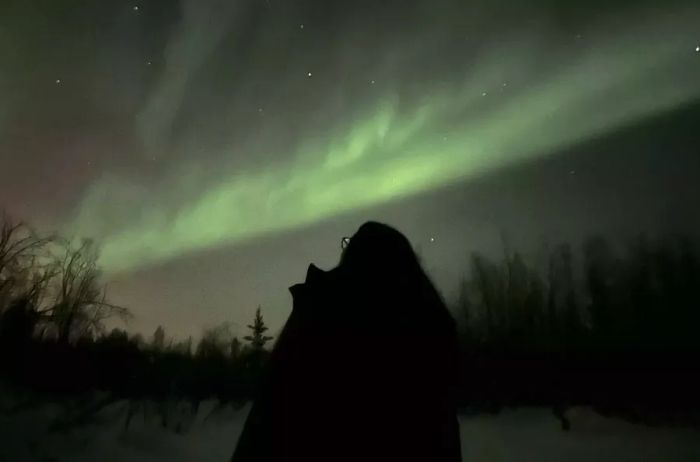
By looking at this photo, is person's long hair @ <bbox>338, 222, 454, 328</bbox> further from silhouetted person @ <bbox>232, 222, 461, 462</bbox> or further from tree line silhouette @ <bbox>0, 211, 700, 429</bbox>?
tree line silhouette @ <bbox>0, 211, 700, 429</bbox>

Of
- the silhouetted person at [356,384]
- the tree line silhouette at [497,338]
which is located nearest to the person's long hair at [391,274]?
the silhouetted person at [356,384]

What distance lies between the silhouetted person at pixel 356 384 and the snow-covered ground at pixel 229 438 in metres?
0.40

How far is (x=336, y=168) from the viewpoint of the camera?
160 cm

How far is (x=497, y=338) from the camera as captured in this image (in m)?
1.45

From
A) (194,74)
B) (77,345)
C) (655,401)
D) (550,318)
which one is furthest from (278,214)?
(655,401)

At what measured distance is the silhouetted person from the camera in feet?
3.18

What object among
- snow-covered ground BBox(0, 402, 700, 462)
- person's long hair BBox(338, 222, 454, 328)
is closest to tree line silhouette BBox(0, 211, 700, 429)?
snow-covered ground BBox(0, 402, 700, 462)

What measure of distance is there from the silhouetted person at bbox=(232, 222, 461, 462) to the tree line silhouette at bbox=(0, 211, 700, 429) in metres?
0.43

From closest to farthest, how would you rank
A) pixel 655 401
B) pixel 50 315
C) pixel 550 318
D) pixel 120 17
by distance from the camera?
pixel 655 401, pixel 550 318, pixel 50 315, pixel 120 17

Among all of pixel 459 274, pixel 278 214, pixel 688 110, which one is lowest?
pixel 459 274

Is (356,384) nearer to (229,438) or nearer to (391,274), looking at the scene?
(391,274)

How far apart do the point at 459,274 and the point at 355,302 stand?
1.73ft

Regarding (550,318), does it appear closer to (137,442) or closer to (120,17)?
(137,442)

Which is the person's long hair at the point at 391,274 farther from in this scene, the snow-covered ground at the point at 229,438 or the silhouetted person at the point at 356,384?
the snow-covered ground at the point at 229,438
